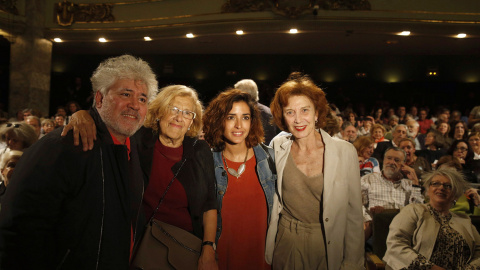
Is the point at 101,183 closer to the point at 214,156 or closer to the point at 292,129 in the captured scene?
the point at 214,156

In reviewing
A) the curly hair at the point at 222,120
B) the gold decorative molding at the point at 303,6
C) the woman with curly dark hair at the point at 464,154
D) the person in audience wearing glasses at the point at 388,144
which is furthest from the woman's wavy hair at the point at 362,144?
the gold decorative molding at the point at 303,6

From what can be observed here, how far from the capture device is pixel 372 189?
3.40 meters

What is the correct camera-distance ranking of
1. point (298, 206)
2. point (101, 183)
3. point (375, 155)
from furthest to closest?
point (375, 155)
point (298, 206)
point (101, 183)

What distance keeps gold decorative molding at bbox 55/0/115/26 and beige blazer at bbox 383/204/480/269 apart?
7.78m

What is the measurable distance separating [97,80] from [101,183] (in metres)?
0.46

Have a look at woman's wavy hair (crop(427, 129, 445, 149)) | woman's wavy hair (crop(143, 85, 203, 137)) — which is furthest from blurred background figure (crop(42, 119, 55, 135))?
woman's wavy hair (crop(427, 129, 445, 149))

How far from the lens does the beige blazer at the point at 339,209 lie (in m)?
1.73

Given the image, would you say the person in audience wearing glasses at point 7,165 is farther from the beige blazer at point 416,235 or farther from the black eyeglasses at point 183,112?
the beige blazer at point 416,235

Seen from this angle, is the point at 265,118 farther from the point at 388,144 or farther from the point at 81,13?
the point at 81,13

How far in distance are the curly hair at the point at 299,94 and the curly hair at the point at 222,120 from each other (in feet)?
0.44

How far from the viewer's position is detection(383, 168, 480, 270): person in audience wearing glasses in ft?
7.29

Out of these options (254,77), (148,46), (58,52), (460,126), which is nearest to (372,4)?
(460,126)

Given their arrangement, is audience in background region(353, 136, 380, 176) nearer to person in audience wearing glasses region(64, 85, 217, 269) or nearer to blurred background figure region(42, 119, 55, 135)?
person in audience wearing glasses region(64, 85, 217, 269)

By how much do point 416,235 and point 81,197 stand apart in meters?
2.15
